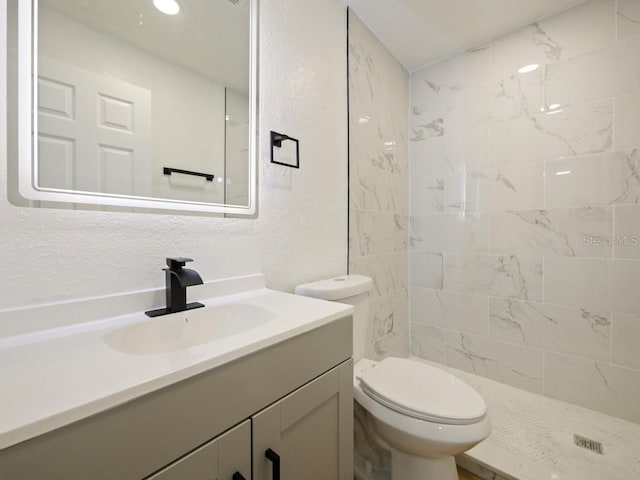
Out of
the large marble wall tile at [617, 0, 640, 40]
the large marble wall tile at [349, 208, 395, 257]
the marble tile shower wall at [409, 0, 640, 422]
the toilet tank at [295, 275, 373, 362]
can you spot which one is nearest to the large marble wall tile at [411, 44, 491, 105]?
the marble tile shower wall at [409, 0, 640, 422]

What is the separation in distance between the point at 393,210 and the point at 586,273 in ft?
3.81

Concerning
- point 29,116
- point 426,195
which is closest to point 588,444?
point 426,195

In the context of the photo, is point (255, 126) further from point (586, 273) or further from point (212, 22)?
point (586, 273)

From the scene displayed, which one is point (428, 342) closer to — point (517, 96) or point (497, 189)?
point (497, 189)

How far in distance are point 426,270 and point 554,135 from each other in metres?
1.15

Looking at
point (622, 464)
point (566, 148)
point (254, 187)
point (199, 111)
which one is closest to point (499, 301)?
point (622, 464)

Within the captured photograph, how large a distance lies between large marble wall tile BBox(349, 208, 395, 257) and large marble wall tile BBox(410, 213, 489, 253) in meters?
0.29

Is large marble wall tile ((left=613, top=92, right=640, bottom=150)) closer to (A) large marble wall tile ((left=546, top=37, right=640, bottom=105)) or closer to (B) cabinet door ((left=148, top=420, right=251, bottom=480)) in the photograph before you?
(A) large marble wall tile ((left=546, top=37, right=640, bottom=105))

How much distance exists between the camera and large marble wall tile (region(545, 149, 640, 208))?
154 cm

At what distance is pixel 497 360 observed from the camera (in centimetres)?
195

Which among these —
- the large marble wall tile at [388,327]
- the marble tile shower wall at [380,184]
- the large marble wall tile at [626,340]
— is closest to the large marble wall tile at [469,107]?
the marble tile shower wall at [380,184]

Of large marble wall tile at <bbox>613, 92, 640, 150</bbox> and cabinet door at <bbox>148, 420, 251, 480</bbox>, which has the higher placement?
large marble wall tile at <bbox>613, 92, 640, 150</bbox>

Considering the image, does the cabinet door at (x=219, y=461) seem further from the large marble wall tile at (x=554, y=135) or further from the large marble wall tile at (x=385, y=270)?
the large marble wall tile at (x=554, y=135)

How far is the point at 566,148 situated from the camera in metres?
1.70
